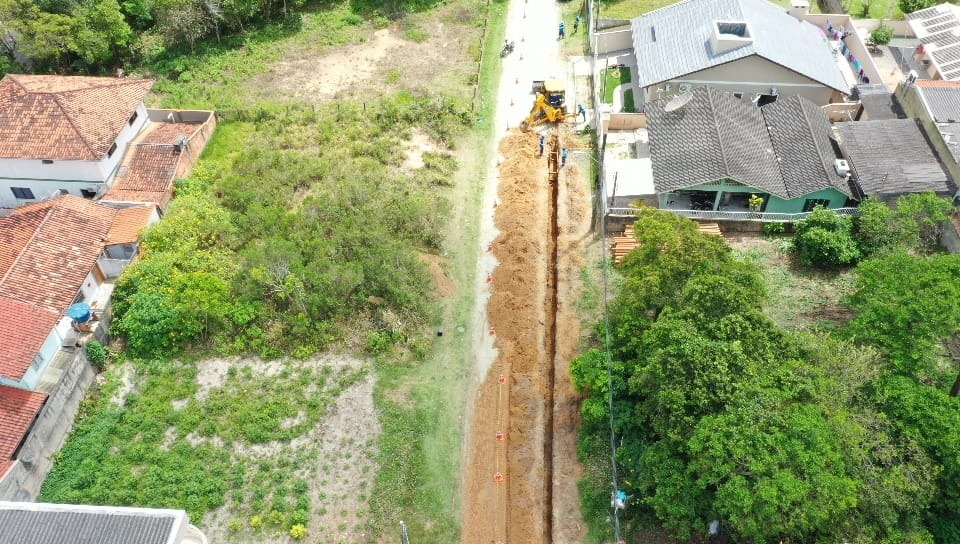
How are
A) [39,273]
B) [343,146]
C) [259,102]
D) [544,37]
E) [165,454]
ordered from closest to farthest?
[165,454], [39,273], [343,146], [259,102], [544,37]

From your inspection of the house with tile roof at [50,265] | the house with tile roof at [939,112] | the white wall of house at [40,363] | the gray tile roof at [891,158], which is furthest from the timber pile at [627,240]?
the white wall of house at [40,363]

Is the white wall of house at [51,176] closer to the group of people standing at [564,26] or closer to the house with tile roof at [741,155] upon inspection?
the house with tile roof at [741,155]

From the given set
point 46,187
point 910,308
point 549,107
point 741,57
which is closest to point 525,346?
point 910,308

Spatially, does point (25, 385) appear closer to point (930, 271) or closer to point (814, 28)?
point (930, 271)

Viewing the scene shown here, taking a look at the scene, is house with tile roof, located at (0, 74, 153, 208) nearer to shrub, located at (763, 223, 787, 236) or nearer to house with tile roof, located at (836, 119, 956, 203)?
shrub, located at (763, 223, 787, 236)

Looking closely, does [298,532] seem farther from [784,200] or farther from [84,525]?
[784,200]

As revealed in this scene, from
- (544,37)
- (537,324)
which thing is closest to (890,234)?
(537,324)
